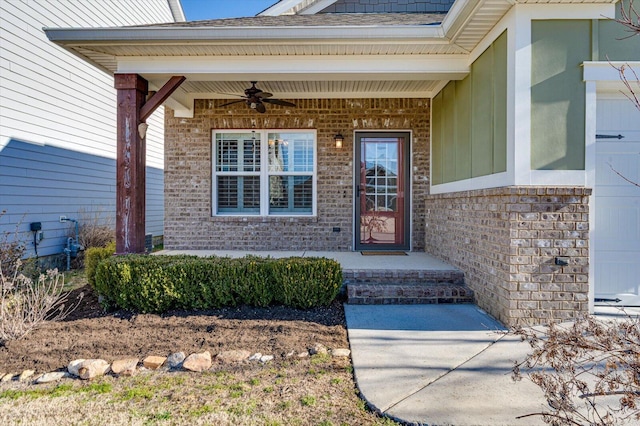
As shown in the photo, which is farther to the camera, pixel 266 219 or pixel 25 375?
pixel 266 219

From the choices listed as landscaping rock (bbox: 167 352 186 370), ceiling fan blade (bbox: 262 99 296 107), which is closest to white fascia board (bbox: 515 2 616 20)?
ceiling fan blade (bbox: 262 99 296 107)

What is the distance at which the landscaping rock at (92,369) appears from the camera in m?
2.92

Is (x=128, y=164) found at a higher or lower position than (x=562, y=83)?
lower

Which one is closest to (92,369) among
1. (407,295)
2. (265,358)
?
(265,358)

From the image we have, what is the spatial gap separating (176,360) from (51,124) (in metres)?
6.17

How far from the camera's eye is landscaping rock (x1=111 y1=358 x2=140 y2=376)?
2971 mm

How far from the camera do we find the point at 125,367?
3012 millimetres

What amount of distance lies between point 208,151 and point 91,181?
3.18 m

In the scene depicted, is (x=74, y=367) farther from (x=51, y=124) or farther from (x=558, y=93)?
(x=51, y=124)

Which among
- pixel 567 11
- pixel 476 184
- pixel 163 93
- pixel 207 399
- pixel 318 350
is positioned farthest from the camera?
pixel 163 93

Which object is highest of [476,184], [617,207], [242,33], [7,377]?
[242,33]

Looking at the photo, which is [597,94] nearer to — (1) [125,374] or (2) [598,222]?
(2) [598,222]

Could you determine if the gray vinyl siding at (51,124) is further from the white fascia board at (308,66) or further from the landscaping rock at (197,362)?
the landscaping rock at (197,362)

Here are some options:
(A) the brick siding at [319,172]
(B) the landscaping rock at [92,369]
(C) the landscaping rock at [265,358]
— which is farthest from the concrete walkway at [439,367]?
(A) the brick siding at [319,172]
